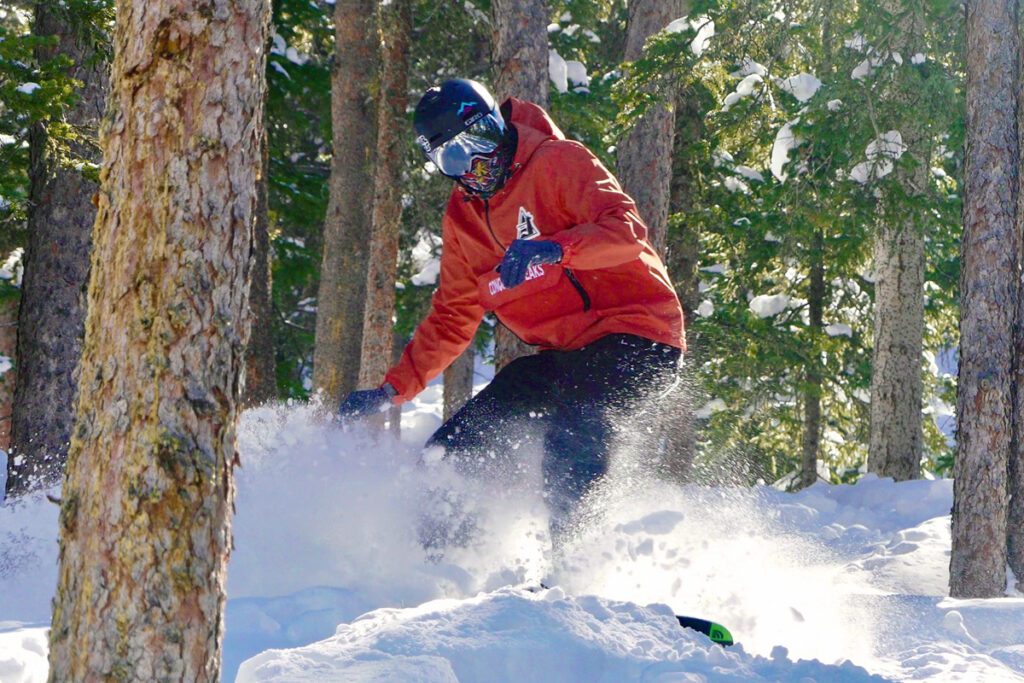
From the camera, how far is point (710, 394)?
569 inches

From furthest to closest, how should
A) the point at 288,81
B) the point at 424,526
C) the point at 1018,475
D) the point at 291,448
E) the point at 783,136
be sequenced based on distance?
the point at 288,81
the point at 783,136
the point at 1018,475
the point at 291,448
the point at 424,526

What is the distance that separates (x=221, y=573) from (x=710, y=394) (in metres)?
12.2

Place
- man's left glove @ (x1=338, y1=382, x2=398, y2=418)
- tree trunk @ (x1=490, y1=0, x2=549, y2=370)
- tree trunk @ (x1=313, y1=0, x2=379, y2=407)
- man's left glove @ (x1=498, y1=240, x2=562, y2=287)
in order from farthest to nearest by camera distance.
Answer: tree trunk @ (x1=313, y1=0, x2=379, y2=407) < tree trunk @ (x1=490, y1=0, x2=549, y2=370) < man's left glove @ (x1=338, y1=382, x2=398, y2=418) < man's left glove @ (x1=498, y1=240, x2=562, y2=287)

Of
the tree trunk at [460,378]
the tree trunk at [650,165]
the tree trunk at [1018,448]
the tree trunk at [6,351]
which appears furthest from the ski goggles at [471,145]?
the tree trunk at [6,351]

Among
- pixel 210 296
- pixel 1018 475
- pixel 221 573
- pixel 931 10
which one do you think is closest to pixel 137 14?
pixel 210 296

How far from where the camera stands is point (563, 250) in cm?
460

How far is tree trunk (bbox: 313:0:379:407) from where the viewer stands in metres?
11.7

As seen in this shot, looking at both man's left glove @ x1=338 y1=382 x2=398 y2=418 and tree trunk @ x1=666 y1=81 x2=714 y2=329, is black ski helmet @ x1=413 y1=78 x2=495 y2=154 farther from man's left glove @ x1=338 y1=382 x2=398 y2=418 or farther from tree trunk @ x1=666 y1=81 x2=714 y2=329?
tree trunk @ x1=666 y1=81 x2=714 y2=329

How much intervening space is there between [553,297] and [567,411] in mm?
587

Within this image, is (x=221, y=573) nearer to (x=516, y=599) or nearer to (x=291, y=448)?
(x=516, y=599)

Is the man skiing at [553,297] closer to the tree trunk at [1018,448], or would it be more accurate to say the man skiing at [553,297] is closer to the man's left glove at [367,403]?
the man's left glove at [367,403]

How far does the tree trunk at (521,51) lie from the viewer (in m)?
7.60

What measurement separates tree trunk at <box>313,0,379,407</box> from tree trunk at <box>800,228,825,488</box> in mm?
6220

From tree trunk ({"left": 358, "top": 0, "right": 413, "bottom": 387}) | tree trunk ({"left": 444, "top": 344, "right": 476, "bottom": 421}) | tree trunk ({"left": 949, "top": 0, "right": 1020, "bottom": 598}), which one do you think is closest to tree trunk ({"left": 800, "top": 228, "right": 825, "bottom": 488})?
tree trunk ({"left": 444, "top": 344, "right": 476, "bottom": 421})
